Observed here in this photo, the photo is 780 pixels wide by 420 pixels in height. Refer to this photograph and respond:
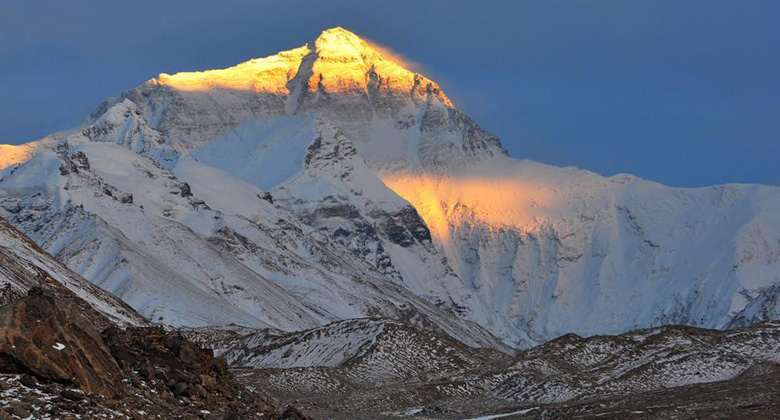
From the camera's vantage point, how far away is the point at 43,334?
3631 centimetres

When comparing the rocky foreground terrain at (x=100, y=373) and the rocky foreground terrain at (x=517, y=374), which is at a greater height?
the rocky foreground terrain at (x=517, y=374)

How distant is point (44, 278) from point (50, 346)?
260ft

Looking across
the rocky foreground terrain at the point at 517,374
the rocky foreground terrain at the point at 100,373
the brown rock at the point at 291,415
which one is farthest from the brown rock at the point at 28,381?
the rocky foreground terrain at the point at 517,374

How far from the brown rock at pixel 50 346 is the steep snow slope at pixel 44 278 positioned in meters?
53.9

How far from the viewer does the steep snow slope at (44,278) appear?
338 feet

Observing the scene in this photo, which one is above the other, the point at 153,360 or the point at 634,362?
the point at 634,362

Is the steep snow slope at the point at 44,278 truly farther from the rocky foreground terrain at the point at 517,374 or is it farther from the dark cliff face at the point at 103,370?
the dark cliff face at the point at 103,370

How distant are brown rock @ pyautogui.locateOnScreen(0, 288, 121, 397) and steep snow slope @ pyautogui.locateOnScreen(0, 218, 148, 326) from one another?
5389 centimetres

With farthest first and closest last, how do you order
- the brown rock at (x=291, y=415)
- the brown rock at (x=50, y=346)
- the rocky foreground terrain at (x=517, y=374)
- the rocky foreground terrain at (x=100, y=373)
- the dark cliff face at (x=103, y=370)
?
the rocky foreground terrain at (x=517, y=374)
the brown rock at (x=291, y=415)
the brown rock at (x=50, y=346)
the dark cliff face at (x=103, y=370)
the rocky foreground terrain at (x=100, y=373)

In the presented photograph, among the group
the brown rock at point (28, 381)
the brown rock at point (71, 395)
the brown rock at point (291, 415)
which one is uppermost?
the brown rock at point (291, 415)

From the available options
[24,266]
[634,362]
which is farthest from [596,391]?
[24,266]

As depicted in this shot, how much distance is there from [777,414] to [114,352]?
100.0ft

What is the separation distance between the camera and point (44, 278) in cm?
11350

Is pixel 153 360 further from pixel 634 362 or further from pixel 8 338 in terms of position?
pixel 634 362
